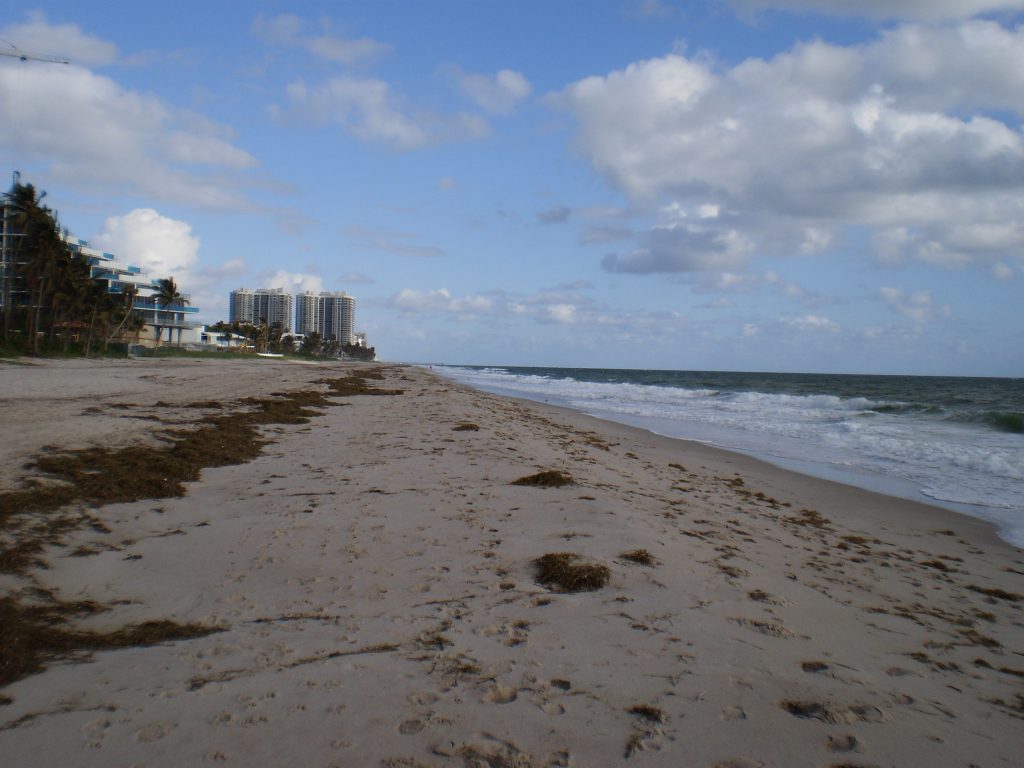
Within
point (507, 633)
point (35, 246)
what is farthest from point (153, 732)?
point (35, 246)

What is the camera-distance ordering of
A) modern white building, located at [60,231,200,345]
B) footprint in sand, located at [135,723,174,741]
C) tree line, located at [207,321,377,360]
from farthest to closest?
tree line, located at [207,321,377,360]
modern white building, located at [60,231,200,345]
footprint in sand, located at [135,723,174,741]

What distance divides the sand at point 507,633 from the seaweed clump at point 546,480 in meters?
0.17

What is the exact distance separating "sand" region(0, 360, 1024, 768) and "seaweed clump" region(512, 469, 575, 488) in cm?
17

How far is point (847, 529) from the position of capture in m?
7.31

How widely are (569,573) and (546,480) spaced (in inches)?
119

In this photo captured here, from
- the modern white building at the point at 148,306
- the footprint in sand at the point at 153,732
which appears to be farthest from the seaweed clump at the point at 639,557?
the modern white building at the point at 148,306

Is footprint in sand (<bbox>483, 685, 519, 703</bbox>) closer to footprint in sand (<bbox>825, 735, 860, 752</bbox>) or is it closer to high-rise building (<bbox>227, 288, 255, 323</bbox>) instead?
footprint in sand (<bbox>825, 735, 860, 752</bbox>)

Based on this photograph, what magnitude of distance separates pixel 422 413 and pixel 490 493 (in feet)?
29.2

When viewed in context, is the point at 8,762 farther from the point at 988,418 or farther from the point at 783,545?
the point at 988,418

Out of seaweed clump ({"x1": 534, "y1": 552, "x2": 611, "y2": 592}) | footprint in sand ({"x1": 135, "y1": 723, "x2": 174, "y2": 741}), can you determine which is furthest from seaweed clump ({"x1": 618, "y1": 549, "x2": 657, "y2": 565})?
footprint in sand ({"x1": 135, "y1": 723, "x2": 174, "y2": 741})

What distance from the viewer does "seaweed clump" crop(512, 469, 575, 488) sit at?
7312 millimetres

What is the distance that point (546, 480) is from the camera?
24.3 ft

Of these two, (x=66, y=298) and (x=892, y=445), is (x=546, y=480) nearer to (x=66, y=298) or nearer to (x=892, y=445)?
(x=892, y=445)

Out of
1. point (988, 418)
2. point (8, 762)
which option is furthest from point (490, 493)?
point (988, 418)
